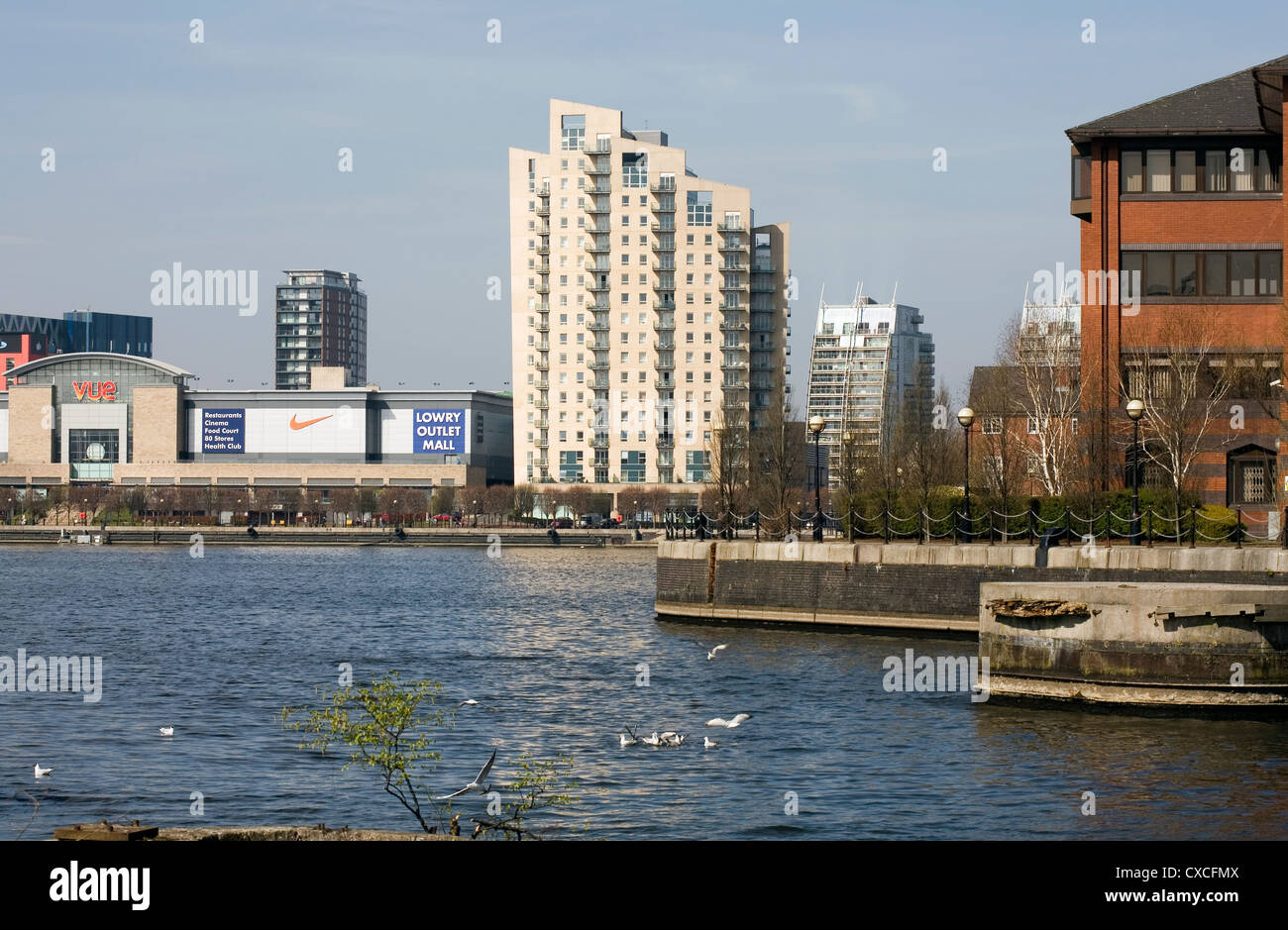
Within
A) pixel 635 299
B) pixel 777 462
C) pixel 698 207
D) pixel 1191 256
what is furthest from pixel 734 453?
pixel 1191 256

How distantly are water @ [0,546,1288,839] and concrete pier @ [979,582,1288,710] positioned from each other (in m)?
0.82

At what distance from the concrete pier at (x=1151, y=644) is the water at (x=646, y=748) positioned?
82 cm

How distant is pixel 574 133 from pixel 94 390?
228 feet

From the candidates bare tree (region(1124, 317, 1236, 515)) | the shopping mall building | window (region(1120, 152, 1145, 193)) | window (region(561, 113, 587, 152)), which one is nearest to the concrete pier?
bare tree (region(1124, 317, 1236, 515))

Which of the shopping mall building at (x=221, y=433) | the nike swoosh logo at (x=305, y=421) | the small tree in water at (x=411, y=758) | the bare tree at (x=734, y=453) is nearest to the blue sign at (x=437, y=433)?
the shopping mall building at (x=221, y=433)

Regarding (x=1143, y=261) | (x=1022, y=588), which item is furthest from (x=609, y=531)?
(x=1022, y=588)

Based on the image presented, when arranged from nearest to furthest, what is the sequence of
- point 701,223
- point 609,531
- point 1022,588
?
point 1022,588 < point 609,531 < point 701,223

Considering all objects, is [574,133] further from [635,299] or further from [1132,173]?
[1132,173]

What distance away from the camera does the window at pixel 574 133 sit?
183 m

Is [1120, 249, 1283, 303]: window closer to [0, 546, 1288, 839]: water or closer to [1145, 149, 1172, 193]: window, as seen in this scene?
[1145, 149, 1172, 193]: window
